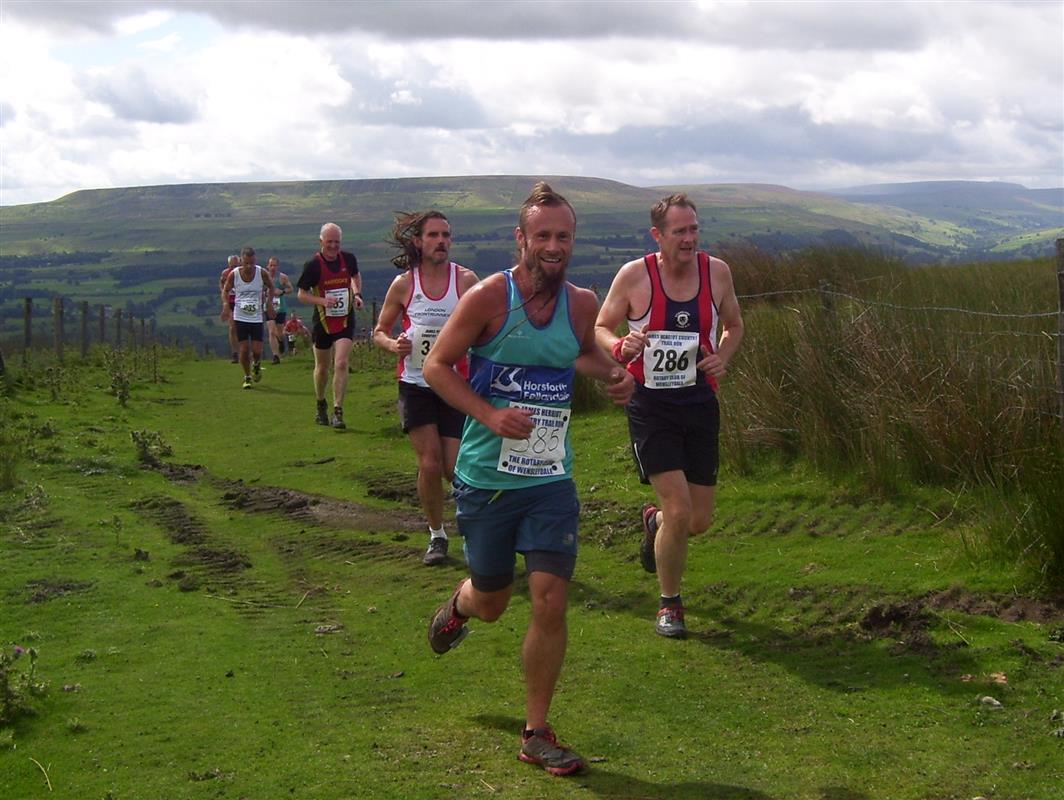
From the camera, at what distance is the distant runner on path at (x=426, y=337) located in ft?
31.2

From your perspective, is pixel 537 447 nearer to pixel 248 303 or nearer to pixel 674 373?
pixel 674 373

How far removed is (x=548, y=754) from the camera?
5.54 metres

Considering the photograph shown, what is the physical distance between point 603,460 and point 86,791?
8.18m

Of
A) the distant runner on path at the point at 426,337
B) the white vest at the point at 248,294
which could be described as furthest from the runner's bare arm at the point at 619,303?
the white vest at the point at 248,294

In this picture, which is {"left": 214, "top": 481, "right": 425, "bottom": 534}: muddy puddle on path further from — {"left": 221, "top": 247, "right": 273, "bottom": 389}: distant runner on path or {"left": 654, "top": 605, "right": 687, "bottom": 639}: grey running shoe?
{"left": 221, "top": 247, "right": 273, "bottom": 389}: distant runner on path

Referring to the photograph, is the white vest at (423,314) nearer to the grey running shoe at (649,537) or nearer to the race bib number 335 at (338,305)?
the grey running shoe at (649,537)

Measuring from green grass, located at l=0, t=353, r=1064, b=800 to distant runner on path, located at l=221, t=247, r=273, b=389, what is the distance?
9.29m

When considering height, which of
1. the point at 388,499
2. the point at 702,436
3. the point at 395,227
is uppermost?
the point at 395,227

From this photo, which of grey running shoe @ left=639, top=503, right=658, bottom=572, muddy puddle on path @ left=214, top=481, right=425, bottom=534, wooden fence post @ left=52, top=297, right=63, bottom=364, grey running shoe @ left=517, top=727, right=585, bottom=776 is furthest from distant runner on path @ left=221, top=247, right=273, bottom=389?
grey running shoe @ left=517, top=727, right=585, bottom=776

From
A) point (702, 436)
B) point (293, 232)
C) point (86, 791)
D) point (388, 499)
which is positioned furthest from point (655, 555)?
point (293, 232)

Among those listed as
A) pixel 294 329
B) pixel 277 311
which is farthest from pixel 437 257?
pixel 294 329

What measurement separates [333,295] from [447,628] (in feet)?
33.2

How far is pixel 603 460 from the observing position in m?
13.2

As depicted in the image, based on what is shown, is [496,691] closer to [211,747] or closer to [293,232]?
[211,747]
